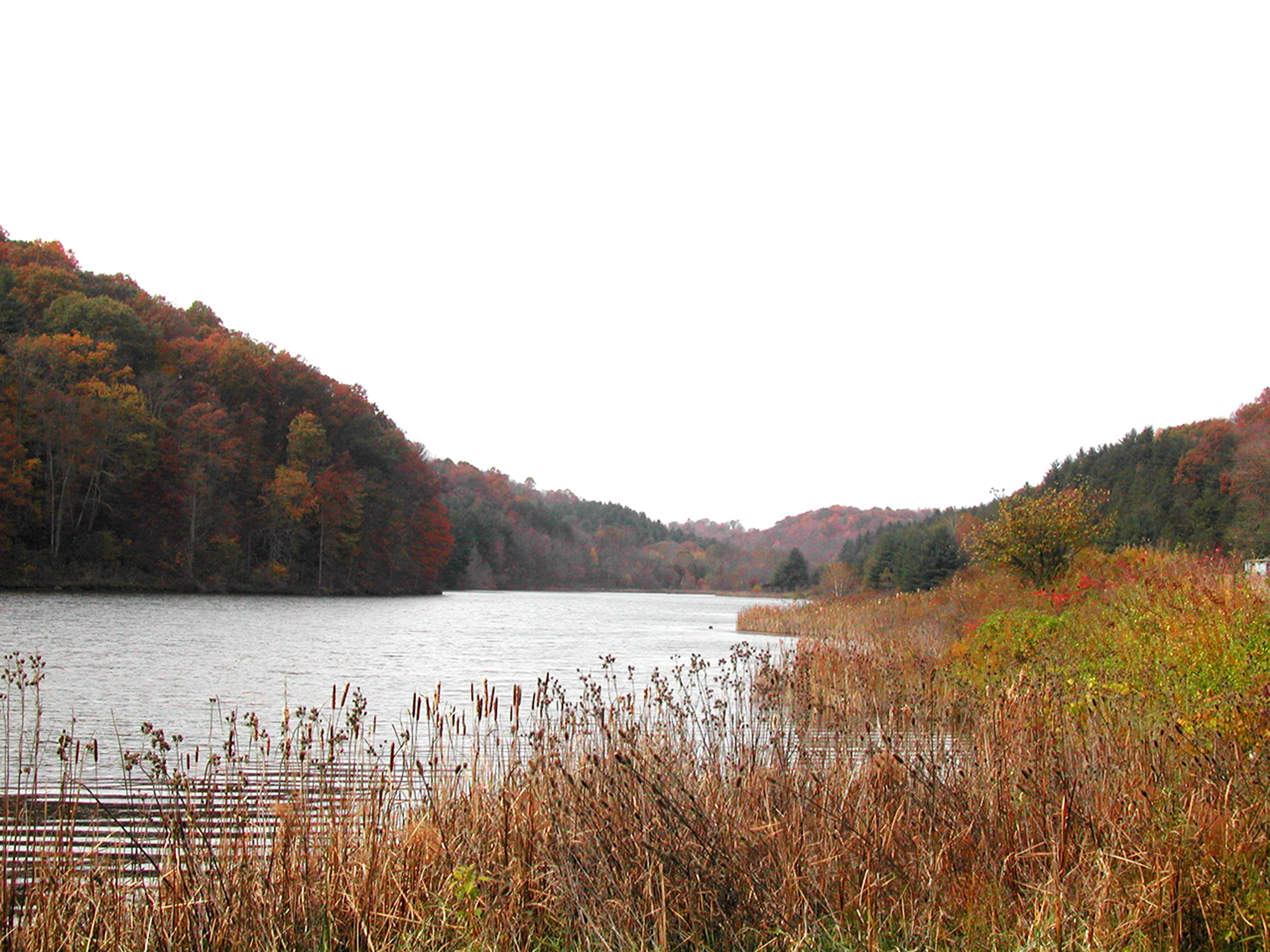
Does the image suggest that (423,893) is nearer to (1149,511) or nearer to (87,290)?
(87,290)

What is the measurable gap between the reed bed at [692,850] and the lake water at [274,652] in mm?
4714

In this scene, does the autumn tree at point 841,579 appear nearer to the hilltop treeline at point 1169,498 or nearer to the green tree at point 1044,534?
the hilltop treeline at point 1169,498

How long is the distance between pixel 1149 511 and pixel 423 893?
7279cm

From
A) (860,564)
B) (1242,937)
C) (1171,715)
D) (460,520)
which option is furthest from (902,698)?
(460,520)

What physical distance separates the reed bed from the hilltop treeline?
38833mm

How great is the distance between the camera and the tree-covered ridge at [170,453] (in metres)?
43.5

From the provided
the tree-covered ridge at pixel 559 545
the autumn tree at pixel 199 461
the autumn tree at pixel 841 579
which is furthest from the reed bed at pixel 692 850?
the tree-covered ridge at pixel 559 545

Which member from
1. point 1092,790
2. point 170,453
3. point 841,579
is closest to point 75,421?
point 170,453

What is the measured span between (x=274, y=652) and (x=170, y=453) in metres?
34.1

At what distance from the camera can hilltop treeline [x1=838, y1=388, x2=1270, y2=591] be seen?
47844 mm

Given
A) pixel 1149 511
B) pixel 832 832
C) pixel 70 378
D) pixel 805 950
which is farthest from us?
pixel 1149 511

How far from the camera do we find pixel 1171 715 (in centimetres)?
758

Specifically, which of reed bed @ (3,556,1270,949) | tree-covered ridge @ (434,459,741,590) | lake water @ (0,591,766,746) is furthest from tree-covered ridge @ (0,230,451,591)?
reed bed @ (3,556,1270,949)

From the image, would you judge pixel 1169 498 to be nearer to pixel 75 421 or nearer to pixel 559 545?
pixel 75 421
